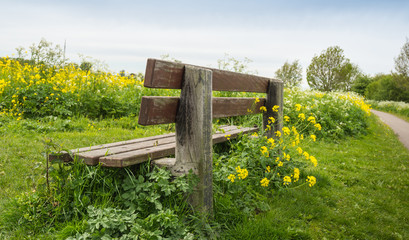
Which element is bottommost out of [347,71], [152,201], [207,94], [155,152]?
[152,201]

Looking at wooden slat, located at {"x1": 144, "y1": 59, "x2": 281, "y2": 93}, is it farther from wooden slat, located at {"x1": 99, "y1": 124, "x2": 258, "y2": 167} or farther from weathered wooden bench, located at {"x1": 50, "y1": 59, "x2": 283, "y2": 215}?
wooden slat, located at {"x1": 99, "y1": 124, "x2": 258, "y2": 167}

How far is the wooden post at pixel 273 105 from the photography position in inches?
167

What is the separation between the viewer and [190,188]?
263cm

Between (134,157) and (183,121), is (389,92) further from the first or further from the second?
(134,157)

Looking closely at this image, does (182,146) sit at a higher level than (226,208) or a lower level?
higher

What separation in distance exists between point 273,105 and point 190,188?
2.10 m

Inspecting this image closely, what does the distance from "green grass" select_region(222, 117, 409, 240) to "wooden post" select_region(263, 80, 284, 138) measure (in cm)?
88

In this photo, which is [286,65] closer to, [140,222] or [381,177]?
[381,177]

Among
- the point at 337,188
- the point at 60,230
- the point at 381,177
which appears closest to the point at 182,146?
the point at 60,230

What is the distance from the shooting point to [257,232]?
2.79 m

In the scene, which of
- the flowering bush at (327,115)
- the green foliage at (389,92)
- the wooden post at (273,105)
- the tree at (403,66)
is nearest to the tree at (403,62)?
the tree at (403,66)

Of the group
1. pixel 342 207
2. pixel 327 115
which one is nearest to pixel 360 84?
A: pixel 327 115

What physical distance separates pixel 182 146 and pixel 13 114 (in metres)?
6.07

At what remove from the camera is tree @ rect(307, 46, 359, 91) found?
2967cm
